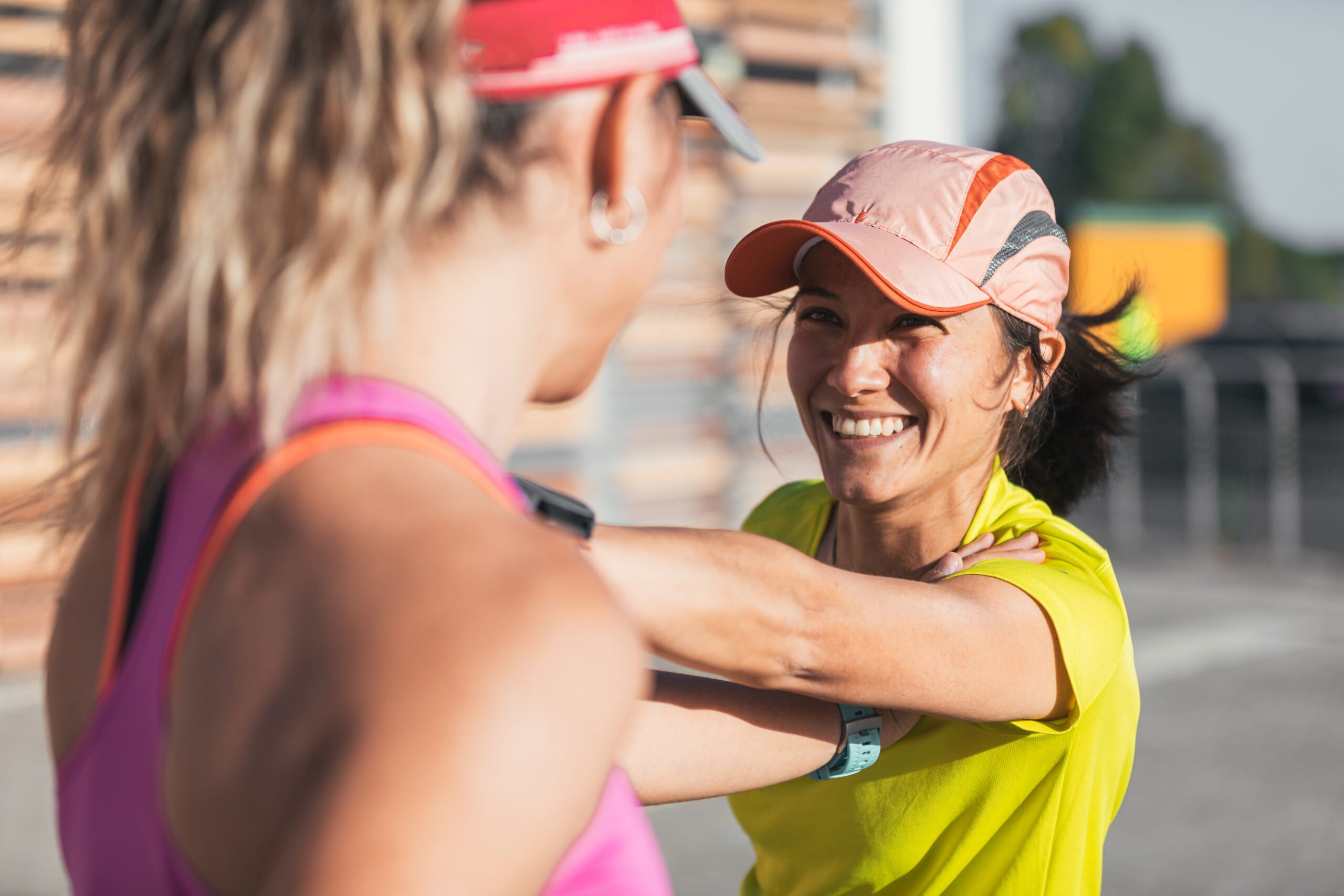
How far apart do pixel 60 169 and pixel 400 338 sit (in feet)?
1.20

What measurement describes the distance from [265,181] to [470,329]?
177 millimetres

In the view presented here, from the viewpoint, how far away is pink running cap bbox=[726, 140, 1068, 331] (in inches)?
69.9

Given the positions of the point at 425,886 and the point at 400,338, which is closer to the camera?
the point at 425,886

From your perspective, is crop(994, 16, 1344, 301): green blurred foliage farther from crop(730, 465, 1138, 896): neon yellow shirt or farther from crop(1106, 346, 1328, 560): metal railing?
crop(730, 465, 1138, 896): neon yellow shirt

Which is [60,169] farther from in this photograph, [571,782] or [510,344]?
[571,782]

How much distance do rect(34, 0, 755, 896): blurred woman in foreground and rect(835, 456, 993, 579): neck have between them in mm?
1009

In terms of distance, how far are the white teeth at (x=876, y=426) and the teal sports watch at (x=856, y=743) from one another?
39 cm

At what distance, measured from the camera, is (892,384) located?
1.92 m

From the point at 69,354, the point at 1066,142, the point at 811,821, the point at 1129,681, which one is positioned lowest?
the point at 1066,142

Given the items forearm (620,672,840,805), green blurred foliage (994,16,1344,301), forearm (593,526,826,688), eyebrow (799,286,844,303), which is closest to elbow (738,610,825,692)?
forearm (593,526,826,688)

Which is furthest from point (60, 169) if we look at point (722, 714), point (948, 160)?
point (948, 160)

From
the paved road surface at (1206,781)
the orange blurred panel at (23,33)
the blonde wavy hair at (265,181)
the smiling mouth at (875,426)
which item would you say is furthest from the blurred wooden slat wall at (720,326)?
the blonde wavy hair at (265,181)

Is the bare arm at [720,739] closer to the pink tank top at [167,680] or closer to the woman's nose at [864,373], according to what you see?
the woman's nose at [864,373]

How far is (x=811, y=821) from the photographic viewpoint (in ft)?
6.36
